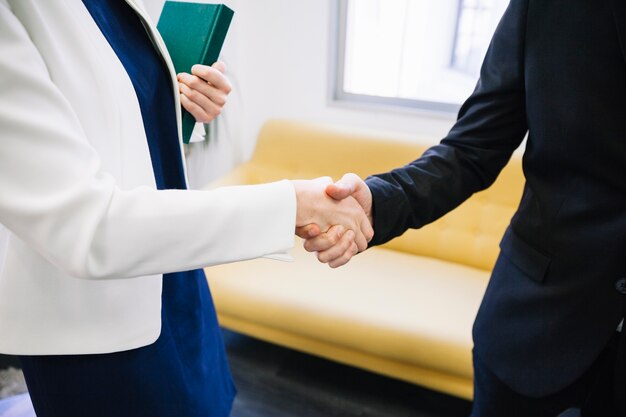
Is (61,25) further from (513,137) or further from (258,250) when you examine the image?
(513,137)

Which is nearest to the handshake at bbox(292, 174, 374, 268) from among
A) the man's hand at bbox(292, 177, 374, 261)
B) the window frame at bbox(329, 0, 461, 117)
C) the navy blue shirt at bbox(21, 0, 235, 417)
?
the man's hand at bbox(292, 177, 374, 261)

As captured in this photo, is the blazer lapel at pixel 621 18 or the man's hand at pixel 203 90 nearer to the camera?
the blazer lapel at pixel 621 18

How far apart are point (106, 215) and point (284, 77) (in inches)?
88.7

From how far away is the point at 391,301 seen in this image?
1.83 m

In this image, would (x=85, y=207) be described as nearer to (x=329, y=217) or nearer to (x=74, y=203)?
(x=74, y=203)

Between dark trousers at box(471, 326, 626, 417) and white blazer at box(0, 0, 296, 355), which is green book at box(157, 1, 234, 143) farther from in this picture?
dark trousers at box(471, 326, 626, 417)

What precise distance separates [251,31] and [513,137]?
2.02m

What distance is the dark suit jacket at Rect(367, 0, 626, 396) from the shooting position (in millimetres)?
758

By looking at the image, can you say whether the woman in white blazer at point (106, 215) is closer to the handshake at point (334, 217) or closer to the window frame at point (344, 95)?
the handshake at point (334, 217)

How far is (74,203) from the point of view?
516 millimetres

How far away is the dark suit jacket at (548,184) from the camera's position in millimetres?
758

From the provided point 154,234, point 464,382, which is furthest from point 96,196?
point 464,382

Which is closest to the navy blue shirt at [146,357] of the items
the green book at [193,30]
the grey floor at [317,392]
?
the green book at [193,30]

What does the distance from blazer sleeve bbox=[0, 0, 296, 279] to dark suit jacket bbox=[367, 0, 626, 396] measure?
1.57 feet
